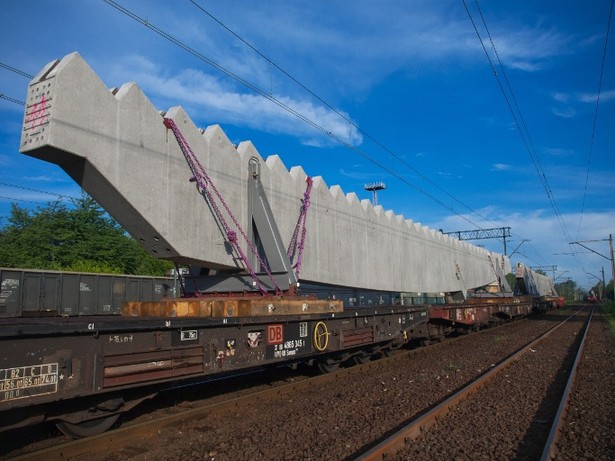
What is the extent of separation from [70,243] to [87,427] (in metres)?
→ 32.8

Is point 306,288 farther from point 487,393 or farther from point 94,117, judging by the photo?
point 94,117

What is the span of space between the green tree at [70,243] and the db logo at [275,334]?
26823 mm

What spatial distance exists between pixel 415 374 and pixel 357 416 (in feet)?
12.4

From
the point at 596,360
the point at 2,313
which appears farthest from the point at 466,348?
the point at 2,313

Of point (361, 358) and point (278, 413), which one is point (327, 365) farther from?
point (278, 413)

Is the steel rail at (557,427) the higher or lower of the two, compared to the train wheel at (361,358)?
lower

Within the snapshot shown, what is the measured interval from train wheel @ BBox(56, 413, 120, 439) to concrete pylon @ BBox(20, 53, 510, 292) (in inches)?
127

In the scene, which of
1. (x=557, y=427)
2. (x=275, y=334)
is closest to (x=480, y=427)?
(x=557, y=427)

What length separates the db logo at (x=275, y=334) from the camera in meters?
7.49

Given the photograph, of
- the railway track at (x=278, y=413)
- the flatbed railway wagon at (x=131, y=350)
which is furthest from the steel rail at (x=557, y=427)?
the flatbed railway wagon at (x=131, y=350)

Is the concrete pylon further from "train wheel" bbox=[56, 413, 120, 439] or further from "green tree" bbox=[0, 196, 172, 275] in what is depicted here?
"green tree" bbox=[0, 196, 172, 275]

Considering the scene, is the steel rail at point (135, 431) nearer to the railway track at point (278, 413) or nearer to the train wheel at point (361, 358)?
the railway track at point (278, 413)

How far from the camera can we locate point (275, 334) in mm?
7637

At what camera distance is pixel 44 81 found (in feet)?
21.9
